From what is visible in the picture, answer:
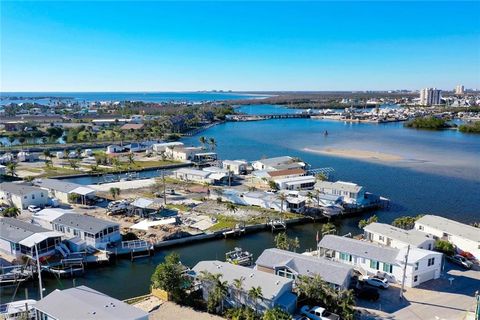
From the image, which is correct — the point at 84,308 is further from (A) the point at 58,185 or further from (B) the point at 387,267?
(A) the point at 58,185

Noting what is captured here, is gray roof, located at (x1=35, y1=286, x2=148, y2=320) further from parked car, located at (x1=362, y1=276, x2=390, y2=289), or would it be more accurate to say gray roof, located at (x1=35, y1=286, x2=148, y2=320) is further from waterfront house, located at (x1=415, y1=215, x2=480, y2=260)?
waterfront house, located at (x1=415, y1=215, x2=480, y2=260)

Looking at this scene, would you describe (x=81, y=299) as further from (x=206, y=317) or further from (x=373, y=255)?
(x=373, y=255)

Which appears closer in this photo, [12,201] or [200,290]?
[200,290]

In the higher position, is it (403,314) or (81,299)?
(81,299)

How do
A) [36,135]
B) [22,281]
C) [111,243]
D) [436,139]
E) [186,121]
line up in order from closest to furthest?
[22,281] < [111,243] < [36,135] < [436,139] < [186,121]

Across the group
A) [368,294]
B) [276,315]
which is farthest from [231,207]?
[276,315]

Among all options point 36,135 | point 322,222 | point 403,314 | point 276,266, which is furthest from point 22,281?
point 36,135
